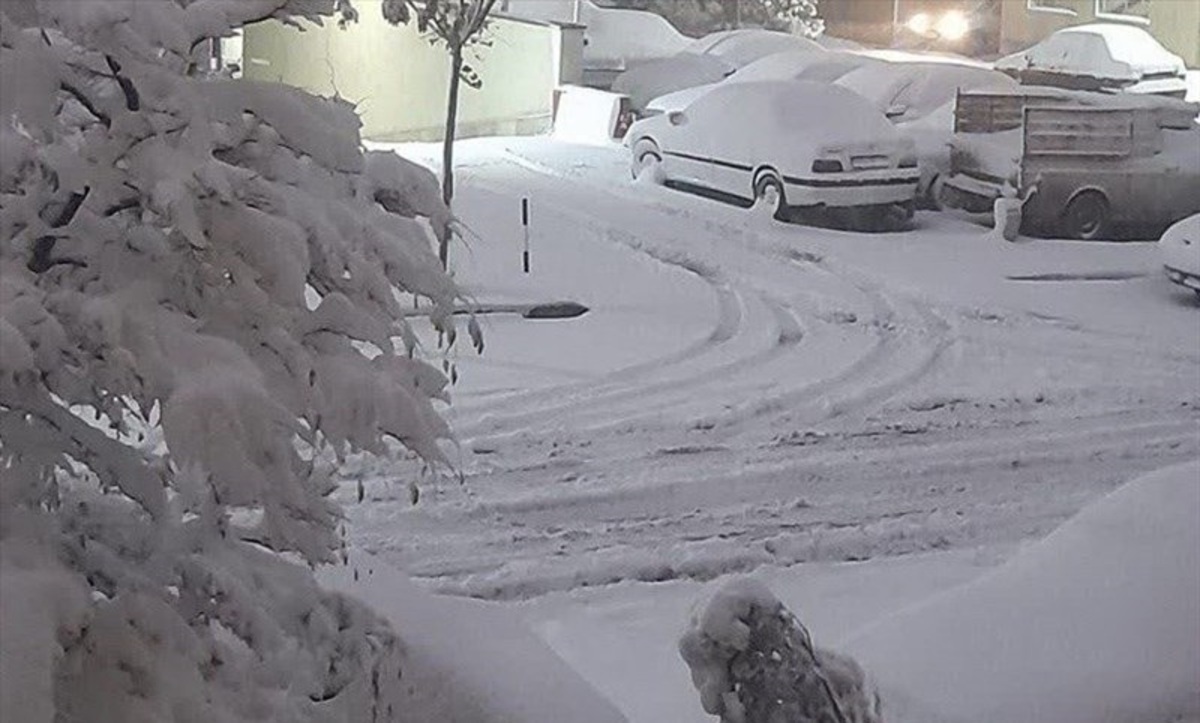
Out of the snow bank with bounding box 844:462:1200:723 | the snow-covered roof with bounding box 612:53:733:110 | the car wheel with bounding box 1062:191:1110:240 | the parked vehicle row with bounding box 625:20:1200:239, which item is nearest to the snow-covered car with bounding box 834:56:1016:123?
the parked vehicle row with bounding box 625:20:1200:239

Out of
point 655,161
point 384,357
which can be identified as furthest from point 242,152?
point 655,161

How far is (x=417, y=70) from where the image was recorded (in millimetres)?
26078

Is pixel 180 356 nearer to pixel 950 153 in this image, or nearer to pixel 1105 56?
pixel 950 153

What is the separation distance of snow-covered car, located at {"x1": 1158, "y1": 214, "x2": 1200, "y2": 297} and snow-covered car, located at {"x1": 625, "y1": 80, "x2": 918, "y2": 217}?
12.3ft

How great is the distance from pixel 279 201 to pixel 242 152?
12 centimetres

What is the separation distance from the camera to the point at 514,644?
11.9 feet

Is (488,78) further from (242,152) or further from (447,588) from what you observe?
(242,152)

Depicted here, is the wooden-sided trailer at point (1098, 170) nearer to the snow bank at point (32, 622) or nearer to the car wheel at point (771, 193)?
the car wheel at point (771, 193)

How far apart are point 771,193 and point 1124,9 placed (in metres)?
20.7

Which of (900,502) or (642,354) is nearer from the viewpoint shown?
(900,502)

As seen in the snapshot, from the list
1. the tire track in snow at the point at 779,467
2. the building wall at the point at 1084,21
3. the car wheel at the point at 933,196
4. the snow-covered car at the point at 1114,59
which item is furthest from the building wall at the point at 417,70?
the building wall at the point at 1084,21

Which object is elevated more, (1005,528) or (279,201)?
(279,201)

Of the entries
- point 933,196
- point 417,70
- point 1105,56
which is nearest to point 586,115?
point 417,70

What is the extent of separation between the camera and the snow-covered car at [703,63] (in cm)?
2828
